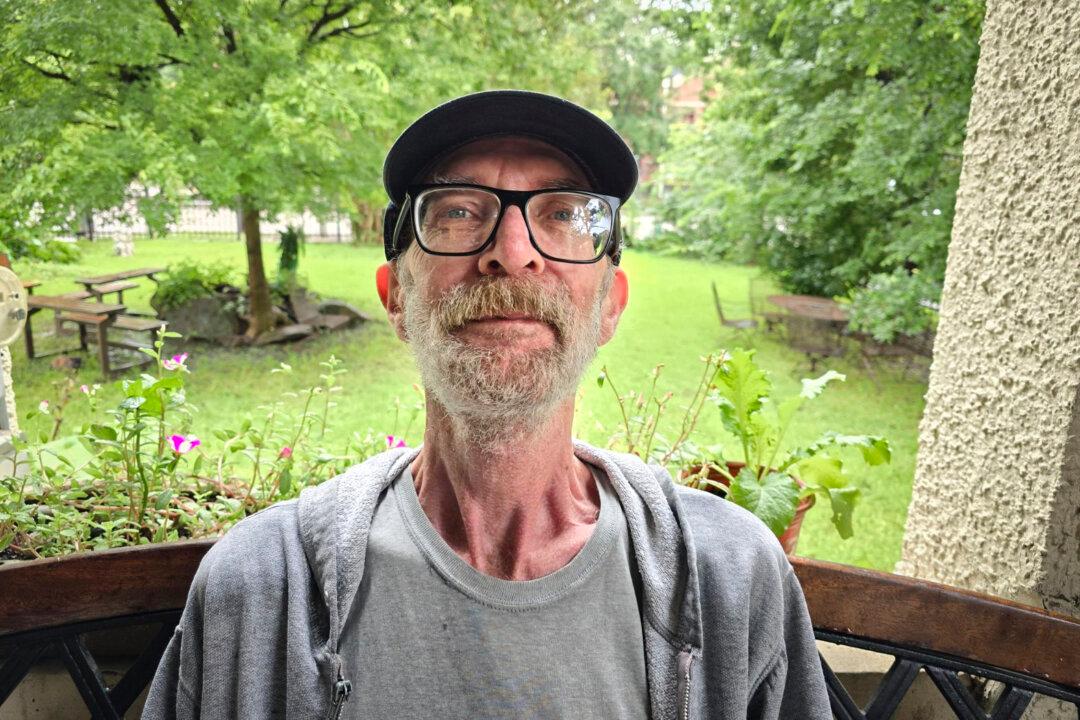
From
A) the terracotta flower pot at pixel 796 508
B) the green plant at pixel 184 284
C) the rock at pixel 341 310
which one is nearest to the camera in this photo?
the terracotta flower pot at pixel 796 508

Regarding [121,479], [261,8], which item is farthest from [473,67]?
[121,479]

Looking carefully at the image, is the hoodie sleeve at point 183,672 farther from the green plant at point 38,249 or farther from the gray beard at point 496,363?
the green plant at point 38,249

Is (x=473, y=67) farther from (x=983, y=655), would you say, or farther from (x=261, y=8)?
(x=983, y=655)

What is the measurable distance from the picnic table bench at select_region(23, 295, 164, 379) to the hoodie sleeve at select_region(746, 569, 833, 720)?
1515 mm

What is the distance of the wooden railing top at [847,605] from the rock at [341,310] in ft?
4.68

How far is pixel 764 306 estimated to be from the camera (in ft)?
11.3

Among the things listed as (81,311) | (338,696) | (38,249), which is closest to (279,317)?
(81,311)

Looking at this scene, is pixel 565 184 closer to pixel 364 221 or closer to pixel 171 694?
pixel 171 694

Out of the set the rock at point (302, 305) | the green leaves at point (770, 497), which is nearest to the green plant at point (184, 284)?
the rock at point (302, 305)

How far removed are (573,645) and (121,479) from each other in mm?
965

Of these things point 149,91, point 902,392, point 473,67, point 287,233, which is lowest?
point 902,392

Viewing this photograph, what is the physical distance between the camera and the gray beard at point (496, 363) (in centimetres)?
82

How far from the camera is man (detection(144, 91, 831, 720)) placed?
30.9 inches

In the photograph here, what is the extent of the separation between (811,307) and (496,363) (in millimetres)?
2954
